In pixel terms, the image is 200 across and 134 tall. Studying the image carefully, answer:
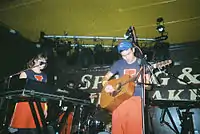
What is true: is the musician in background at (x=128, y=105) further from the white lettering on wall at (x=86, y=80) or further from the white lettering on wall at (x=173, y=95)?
the white lettering on wall at (x=86, y=80)

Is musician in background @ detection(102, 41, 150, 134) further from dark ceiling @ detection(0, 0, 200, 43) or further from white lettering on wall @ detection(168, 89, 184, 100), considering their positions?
white lettering on wall @ detection(168, 89, 184, 100)

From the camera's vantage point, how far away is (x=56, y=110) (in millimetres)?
4164

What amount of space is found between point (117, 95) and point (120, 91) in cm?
6

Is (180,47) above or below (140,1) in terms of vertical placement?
below

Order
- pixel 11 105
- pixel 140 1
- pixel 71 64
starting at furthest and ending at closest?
1. pixel 71 64
2. pixel 140 1
3. pixel 11 105

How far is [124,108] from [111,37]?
356 centimetres

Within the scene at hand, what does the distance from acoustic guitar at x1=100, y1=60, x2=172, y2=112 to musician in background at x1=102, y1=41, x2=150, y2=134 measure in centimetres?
5

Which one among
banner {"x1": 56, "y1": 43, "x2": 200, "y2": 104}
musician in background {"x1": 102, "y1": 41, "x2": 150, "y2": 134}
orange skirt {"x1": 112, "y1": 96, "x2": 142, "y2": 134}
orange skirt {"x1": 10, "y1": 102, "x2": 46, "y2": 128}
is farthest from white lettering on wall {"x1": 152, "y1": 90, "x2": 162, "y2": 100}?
orange skirt {"x1": 10, "y1": 102, "x2": 46, "y2": 128}


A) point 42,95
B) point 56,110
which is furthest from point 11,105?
point 56,110

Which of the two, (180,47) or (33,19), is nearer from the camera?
(33,19)

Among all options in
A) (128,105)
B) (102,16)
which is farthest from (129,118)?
(102,16)

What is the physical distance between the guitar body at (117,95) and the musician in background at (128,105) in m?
0.05

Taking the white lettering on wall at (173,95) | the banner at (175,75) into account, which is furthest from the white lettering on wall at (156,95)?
the white lettering on wall at (173,95)

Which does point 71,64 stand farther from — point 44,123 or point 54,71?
point 44,123
